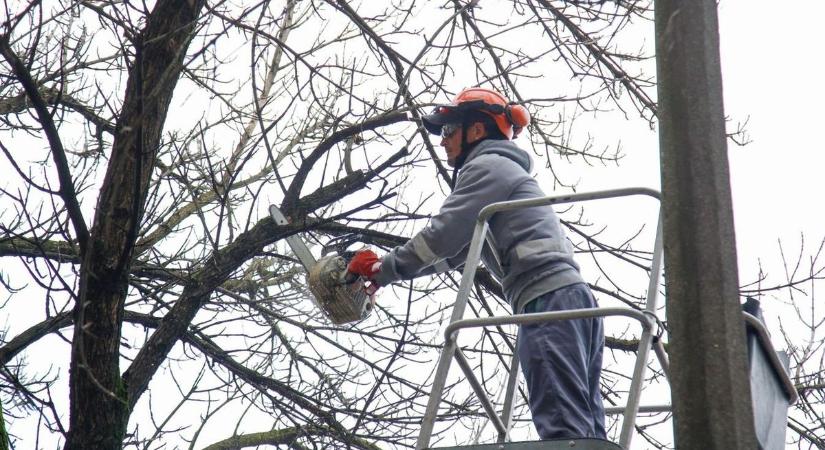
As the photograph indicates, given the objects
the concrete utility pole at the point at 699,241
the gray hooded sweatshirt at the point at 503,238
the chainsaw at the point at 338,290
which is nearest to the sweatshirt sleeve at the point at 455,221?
the gray hooded sweatshirt at the point at 503,238

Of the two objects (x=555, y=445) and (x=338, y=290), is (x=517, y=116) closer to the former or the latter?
(x=338, y=290)

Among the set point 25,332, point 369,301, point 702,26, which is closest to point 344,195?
point 369,301

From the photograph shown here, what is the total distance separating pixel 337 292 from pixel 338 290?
0.01 meters

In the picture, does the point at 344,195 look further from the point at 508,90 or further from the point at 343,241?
the point at 508,90

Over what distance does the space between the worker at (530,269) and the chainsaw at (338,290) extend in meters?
0.09

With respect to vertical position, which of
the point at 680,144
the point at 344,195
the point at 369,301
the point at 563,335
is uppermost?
the point at 344,195

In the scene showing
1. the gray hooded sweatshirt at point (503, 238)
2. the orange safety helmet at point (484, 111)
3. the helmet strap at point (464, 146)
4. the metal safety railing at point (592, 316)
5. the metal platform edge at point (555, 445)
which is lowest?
the metal platform edge at point (555, 445)

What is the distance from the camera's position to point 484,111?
176 inches

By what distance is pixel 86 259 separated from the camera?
3656 millimetres

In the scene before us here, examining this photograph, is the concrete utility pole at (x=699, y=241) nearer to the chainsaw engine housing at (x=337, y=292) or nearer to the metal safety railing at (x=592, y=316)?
the metal safety railing at (x=592, y=316)

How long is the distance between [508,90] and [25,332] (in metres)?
3.11

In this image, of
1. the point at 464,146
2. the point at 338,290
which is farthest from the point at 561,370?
the point at 464,146

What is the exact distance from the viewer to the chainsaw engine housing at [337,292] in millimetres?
4344

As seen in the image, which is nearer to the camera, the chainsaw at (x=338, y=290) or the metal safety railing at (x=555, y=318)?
the metal safety railing at (x=555, y=318)
